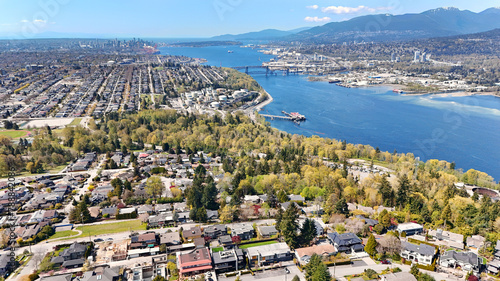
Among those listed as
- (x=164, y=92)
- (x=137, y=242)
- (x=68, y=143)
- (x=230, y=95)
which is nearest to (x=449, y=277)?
(x=137, y=242)

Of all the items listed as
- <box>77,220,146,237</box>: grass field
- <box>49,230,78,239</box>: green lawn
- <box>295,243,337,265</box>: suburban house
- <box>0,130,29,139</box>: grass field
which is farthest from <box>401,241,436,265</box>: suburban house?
<box>0,130,29,139</box>: grass field

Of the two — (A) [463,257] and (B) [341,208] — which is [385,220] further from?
(A) [463,257]

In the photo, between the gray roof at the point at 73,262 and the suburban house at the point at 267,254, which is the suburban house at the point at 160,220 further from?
the suburban house at the point at 267,254

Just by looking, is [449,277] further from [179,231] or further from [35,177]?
[35,177]

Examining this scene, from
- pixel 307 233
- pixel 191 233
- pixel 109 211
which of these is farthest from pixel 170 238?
pixel 307 233

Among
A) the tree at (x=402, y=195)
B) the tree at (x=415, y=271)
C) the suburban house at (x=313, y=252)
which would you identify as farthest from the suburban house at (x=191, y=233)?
the tree at (x=402, y=195)

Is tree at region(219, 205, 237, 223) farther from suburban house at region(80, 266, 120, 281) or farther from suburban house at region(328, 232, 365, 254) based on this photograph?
suburban house at region(80, 266, 120, 281)
